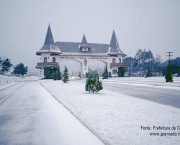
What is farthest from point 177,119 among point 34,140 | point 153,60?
point 153,60

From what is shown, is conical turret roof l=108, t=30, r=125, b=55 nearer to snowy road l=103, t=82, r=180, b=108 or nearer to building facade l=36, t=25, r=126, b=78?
building facade l=36, t=25, r=126, b=78

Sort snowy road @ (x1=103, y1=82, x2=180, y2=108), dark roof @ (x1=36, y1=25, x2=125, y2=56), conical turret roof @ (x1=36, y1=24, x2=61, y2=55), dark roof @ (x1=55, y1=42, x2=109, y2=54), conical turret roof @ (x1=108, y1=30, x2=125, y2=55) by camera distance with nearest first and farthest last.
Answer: snowy road @ (x1=103, y1=82, x2=180, y2=108)
conical turret roof @ (x1=36, y1=24, x2=61, y2=55)
dark roof @ (x1=36, y1=25, x2=125, y2=56)
dark roof @ (x1=55, y1=42, x2=109, y2=54)
conical turret roof @ (x1=108, y1=30, x2=125, y2=55)

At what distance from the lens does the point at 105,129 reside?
16.7ft

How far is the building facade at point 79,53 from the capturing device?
52.1 metres

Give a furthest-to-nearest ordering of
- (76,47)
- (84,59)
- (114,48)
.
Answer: (114,48) < (76,47) < (84,59)

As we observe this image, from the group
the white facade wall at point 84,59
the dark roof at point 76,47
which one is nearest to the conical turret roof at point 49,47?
the white facade wall at point 84,59

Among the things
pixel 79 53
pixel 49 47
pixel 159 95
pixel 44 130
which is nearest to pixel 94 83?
pixel 159 95

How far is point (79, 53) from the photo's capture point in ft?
187

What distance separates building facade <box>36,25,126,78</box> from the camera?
52.1 m

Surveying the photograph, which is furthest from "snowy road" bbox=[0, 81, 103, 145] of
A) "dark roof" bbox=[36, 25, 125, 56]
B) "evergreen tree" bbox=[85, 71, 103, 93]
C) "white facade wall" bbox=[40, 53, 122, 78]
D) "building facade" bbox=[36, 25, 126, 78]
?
"white facade wall" bbox=[40, 53, 122, 78]

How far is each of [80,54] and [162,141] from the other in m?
52.9

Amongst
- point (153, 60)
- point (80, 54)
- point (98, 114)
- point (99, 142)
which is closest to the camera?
point (99, 142)

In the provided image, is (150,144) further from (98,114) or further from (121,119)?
(98,114)

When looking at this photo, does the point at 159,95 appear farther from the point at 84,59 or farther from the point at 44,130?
the point at 84,59
